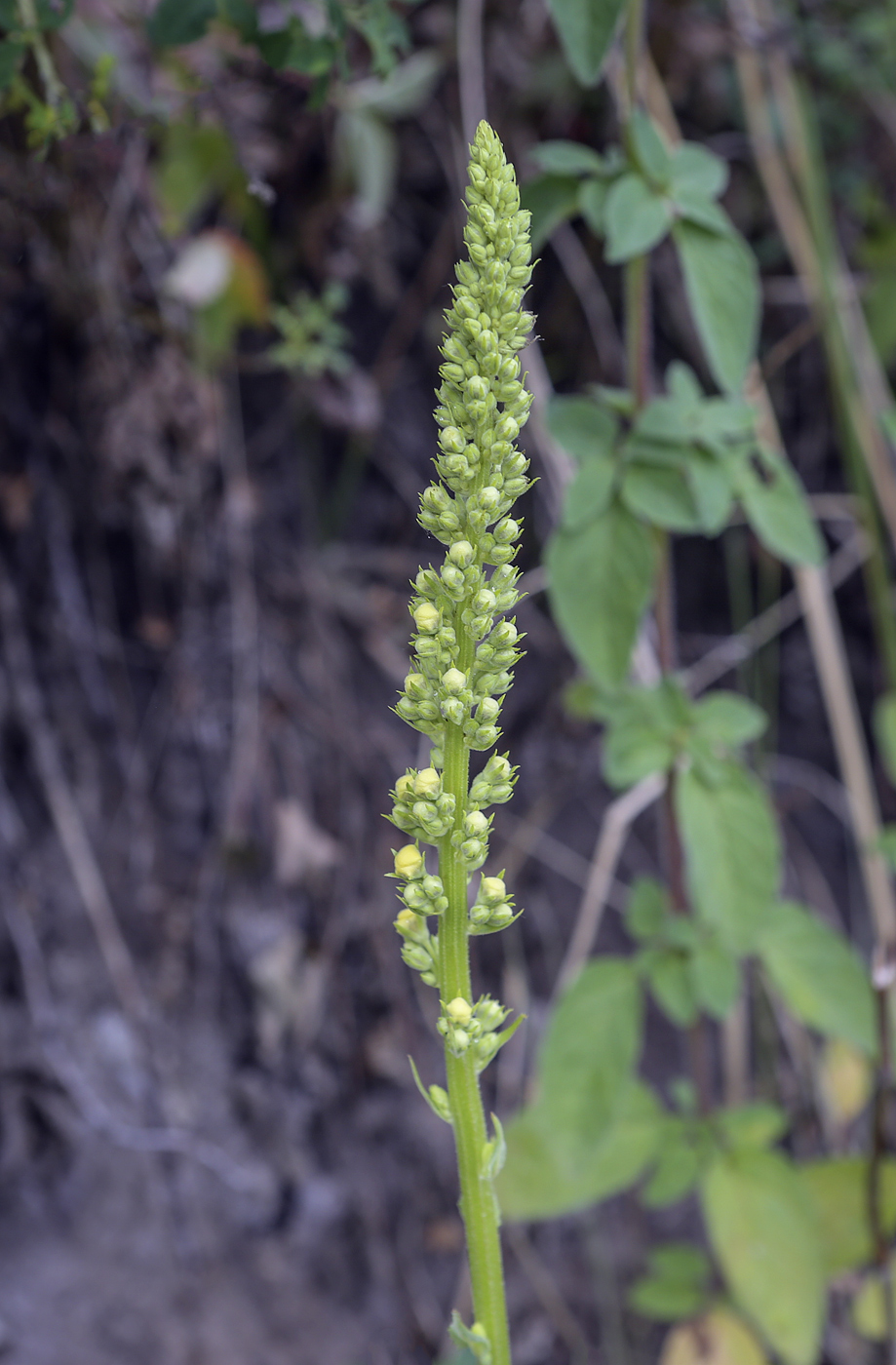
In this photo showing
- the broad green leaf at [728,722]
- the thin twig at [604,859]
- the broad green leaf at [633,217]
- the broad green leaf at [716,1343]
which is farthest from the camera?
the thin twig at [604,859]

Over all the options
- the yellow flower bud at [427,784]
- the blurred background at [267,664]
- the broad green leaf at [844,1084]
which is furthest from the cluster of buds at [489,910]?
the broad green leaf at [844,1084]

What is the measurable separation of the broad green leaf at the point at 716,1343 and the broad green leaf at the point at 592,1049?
955mm

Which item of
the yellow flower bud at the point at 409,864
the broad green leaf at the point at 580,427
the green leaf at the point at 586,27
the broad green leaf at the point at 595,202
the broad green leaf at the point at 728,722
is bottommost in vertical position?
the yellow flower bud at the point at 409,864

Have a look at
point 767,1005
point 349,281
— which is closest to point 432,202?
point 349,281

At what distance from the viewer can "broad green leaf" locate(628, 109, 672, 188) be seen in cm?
169

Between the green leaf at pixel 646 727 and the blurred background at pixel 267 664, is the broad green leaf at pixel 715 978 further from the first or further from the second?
the blurred background at pixel 267 664

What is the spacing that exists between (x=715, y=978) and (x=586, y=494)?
41.3 inches

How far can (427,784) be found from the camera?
2.87ft

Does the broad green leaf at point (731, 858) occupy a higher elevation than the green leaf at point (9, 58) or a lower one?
lower

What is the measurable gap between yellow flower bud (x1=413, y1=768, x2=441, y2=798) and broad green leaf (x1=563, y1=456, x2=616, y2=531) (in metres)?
1.01

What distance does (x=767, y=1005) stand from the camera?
3.01 metres

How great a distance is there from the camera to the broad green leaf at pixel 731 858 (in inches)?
73.9

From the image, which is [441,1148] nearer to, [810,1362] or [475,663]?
[810,1362]

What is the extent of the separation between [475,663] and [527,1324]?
2.84 meters
